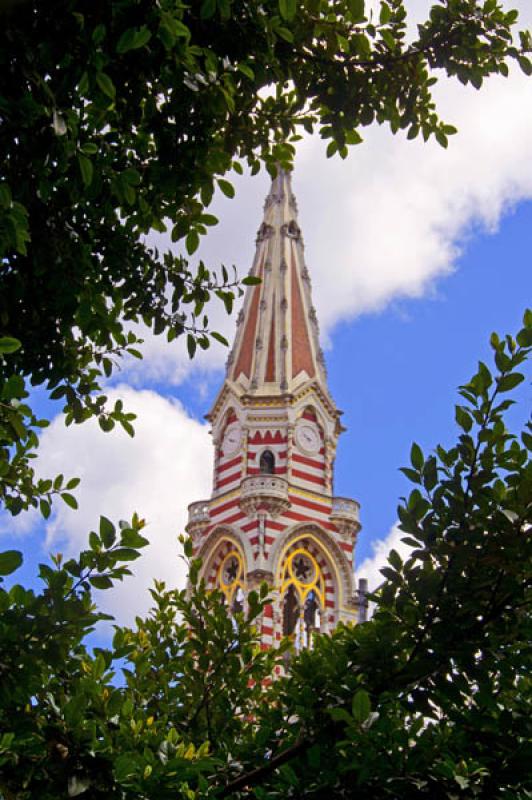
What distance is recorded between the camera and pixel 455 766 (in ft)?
11.4

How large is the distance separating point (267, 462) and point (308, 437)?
1.60 metres

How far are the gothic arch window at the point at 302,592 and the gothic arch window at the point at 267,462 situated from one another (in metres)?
2.68

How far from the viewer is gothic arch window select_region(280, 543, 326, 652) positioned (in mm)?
26531

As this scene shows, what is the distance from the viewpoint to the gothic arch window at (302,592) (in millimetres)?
26531

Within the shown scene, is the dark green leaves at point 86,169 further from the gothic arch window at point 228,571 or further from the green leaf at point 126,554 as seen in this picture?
the gothic arch window at point 228,571

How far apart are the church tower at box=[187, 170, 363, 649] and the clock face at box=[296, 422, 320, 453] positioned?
35 mm

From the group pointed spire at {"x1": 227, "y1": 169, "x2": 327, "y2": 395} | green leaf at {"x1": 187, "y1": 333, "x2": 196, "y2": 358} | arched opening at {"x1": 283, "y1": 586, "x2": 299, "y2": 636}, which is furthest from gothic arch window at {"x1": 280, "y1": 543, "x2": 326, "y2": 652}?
green leaf at {"x1": 187, "y1": 333, "x2": 196, "y2": 358}

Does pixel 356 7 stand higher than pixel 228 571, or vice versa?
pixel 228 571

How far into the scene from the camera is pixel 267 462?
28531mm

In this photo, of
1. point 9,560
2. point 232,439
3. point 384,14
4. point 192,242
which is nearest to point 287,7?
point 192,242

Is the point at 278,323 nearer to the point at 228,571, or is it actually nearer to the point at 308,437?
the point at 308,437

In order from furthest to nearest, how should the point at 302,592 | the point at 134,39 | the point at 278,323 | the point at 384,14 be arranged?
the point at 278,323 → the point at 302,592 → the point at 384,14 → the point at 134,39

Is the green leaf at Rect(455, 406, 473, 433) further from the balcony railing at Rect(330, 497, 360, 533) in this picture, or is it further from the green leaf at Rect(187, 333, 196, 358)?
the balcony railing at Rect(330, 497, 360, 533)

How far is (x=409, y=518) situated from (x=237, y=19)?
233 centimetres
